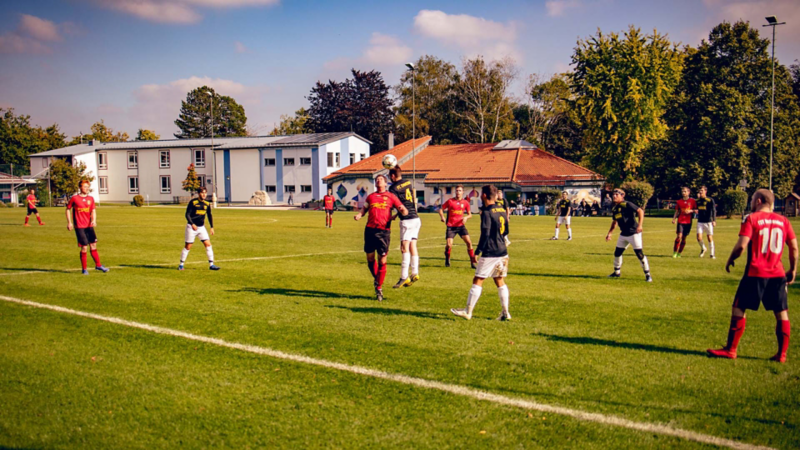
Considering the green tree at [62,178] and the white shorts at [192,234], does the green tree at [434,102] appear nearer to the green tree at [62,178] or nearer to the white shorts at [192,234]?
the green tree at [62,178]

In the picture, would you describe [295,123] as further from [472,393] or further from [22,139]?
[472,393]

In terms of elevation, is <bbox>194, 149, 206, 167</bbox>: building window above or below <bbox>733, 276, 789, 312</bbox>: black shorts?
above

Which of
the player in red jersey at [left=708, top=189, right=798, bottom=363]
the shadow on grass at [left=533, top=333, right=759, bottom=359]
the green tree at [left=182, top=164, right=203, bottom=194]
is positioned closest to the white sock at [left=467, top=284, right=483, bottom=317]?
the shadow on grass at [left=533, top=333, right=759, bottom=359]

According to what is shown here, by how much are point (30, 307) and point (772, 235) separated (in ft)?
37.6

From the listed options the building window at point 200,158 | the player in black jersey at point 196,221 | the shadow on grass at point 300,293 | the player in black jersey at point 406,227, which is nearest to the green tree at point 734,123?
the player in black jersey at point 406,227

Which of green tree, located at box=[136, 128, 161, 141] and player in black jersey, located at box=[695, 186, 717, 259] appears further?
green tree, located at box=[136, 128, 161, 141]

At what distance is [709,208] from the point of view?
727 inches

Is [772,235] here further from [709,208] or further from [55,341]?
[709,208]

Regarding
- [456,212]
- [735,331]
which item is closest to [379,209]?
[456,212]

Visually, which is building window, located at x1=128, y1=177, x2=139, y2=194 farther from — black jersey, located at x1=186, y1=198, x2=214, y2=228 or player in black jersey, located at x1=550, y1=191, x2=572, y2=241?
black jersey, located at x1=186, y1=198, x2=214, y2=228

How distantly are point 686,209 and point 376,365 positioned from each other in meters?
15.3

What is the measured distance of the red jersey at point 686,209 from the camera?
722 inches

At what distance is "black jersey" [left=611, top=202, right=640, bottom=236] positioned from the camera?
43.0 feet

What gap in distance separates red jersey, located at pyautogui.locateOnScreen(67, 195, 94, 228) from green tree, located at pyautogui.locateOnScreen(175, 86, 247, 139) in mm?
108369
